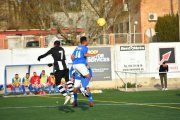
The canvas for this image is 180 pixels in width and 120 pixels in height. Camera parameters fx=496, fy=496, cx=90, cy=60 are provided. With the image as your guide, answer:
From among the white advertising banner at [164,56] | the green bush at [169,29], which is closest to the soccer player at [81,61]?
the white advertising banner at [164,56]

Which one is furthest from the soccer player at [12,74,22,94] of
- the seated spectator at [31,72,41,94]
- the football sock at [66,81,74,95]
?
the football sock at [66,81,74,95]

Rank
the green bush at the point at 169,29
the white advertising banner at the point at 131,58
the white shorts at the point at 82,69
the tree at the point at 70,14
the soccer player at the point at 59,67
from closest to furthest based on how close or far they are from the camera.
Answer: the white shorts at the point at 82,69 < the soccer player at the point at 59,67 < the white advertising banner at the point at 131,58 < the tree at the point at 70,14 < the green bush at the point at 169,29

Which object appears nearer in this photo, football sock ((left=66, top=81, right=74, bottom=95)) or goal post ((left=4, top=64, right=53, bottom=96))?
football sock ((left=66, top=81, right=74, bottom=95))

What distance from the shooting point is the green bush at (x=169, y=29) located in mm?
42469

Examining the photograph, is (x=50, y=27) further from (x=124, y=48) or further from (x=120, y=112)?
(x=120, y=112)

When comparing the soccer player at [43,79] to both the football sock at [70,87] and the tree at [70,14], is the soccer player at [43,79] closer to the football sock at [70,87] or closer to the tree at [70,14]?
the tree at [70,14]

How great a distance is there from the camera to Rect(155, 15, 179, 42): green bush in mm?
42469

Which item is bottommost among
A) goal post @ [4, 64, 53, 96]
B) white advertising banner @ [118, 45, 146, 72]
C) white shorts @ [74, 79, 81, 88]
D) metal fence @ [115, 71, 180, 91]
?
metal fence @ [115, 71, 180, 91]

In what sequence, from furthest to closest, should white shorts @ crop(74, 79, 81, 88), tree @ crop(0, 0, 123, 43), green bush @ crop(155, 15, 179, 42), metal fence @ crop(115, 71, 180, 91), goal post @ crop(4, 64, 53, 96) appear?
green bush @ crop(155, 15, 179, 42) < tree @ crop(0, 0, 123, 43) < metal fence @ crop(115, 71, 180, 91) < goal post @ crop(4, 64, 53, 96) < white shorts @ crop(74, 79, 81, 88)

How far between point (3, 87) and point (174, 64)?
1202cm

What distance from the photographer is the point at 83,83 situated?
56.6ft

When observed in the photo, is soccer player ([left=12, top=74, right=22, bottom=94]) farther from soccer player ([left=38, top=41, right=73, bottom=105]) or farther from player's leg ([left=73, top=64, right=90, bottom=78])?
player's leg ([left=73, top=64, right=90, bottom=78])

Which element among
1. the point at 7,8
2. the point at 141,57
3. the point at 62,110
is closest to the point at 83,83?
the point at 62,110

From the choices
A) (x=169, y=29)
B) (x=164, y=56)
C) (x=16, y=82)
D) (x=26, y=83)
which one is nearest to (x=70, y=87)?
(x=26, y=83)
